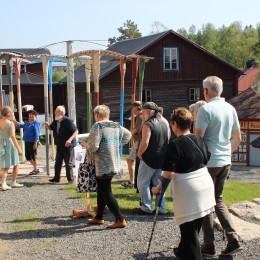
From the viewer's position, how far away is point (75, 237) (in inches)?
259

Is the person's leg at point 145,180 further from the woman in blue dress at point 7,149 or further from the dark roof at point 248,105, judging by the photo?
the dark roof at point 248,105

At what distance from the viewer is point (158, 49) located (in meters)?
35.2

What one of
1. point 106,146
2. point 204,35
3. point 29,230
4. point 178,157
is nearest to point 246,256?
point 178,157

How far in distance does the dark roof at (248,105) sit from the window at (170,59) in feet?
21.4

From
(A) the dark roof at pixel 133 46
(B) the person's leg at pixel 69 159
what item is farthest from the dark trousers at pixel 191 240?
(A) the dark roof at pixel 133 46

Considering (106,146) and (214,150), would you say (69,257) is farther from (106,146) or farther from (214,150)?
(214,150)

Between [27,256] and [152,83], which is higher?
[152,83]

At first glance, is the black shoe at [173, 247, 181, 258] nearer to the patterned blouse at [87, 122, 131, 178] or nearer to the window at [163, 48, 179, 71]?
the patterned blouse at [87, 122, 131, 178]

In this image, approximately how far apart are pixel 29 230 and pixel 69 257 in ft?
4.71

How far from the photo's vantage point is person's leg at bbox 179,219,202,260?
4.95m

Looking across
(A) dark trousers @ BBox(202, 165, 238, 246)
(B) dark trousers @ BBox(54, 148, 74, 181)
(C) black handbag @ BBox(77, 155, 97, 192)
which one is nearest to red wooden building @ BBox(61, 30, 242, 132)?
(B) dark trousers @ BBox(54, 148, 74, 181)

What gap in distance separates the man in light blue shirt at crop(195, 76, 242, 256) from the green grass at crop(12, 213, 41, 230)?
9.09 ft

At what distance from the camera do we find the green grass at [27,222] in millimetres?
7203

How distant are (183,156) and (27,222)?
3558 millimetres
